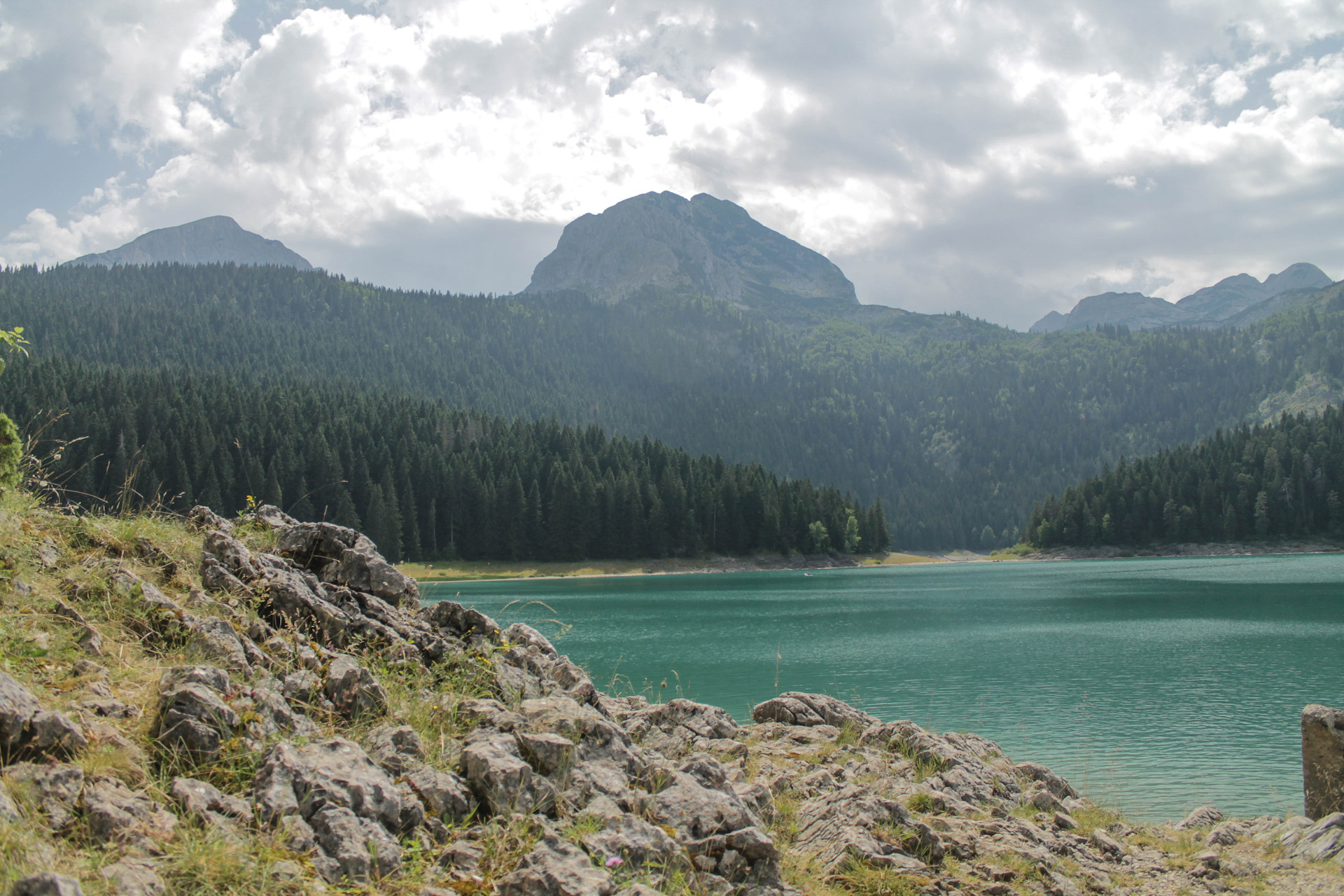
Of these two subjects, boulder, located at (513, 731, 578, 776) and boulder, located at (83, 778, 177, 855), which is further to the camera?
boulder, located at (513, 731, 578, 776)

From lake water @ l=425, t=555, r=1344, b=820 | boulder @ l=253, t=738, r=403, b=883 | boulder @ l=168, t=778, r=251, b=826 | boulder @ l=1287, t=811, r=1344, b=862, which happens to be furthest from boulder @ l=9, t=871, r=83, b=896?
boulder @ l=1287, t=811, r=1344, b=862

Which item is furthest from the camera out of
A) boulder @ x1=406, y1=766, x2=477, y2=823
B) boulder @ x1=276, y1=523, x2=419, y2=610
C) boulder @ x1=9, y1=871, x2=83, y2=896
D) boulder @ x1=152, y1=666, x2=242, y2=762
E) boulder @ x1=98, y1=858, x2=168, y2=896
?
boulder @ x1=276, y1=523, x2=419, y2=610

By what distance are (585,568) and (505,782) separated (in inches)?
4471

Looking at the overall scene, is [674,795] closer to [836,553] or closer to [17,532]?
[17,532]

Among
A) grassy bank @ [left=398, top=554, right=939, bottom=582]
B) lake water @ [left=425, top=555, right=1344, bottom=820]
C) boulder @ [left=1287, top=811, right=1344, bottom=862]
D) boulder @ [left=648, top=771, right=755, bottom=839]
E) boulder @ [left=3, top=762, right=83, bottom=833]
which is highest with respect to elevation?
boulder @ [left=3, top=762, right=83, bottom=833]

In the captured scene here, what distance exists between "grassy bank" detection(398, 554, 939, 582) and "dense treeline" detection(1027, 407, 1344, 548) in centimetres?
5561

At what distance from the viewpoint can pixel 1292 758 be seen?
64.8 feet

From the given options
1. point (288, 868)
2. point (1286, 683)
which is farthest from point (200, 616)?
point (1286, 683)

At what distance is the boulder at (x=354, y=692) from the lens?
748cm

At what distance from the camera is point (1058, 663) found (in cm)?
3459

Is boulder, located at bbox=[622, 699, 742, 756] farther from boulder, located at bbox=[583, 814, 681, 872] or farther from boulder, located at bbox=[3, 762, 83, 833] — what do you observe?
boulder, located at bbox=[3, 762, 83, 833]

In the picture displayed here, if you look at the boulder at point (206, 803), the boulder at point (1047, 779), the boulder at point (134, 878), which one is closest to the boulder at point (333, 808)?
the boulder at point (206, 803)

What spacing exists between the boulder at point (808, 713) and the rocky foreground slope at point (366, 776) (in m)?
4.58

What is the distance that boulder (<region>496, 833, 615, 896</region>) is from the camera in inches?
222
